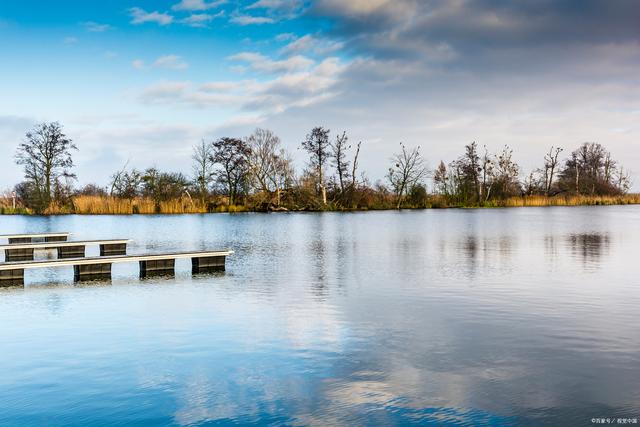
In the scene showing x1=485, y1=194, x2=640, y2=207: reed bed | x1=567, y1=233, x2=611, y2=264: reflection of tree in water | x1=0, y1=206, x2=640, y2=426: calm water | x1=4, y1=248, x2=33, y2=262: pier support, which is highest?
x1=485, y1=194, x2=640, y2=207: reed bed

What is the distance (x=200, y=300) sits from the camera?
11367 mm

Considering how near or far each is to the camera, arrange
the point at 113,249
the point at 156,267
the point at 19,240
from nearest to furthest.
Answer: the point at 156,267 < the point at 113,249 < the point at 19,240

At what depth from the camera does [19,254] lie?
20328mm

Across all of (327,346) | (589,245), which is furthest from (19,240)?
(589,245)

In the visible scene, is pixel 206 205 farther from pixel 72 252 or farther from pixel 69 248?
pixel 72 252

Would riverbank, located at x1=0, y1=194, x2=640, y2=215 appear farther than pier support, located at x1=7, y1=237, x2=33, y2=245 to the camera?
Yes

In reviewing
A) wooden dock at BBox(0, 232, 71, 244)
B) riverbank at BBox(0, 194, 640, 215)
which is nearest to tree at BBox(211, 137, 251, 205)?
riverbank at BBox(0, 194, 640, 215)

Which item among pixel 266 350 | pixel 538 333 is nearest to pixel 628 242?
pixel 538 333

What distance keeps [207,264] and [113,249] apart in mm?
5520

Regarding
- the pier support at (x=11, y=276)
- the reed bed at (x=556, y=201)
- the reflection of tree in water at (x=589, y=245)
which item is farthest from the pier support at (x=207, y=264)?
the reed bed at (x=556, y=201)

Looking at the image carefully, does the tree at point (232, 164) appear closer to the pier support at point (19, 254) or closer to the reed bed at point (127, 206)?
the reed bed at point (127, 206)

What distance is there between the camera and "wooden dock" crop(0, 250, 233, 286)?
13.8 meters

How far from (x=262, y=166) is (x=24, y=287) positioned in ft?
142

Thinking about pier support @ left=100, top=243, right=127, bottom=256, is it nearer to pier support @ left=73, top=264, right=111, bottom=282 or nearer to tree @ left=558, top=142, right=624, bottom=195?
pier support @ left=73, top=264, right=111, bottom=282
